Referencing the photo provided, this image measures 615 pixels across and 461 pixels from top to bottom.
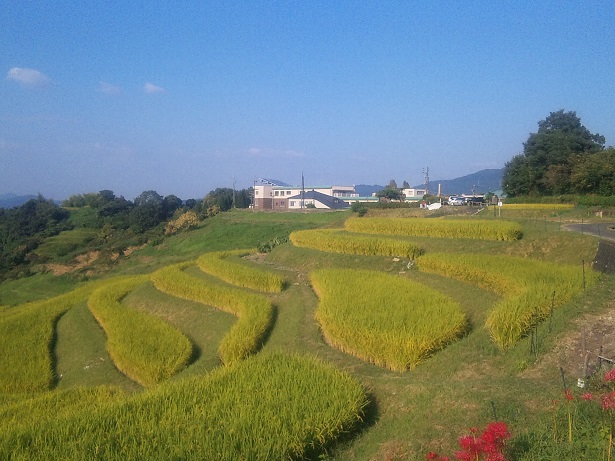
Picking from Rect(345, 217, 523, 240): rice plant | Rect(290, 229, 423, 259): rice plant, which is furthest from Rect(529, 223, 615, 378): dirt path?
Rect(290, 229, 423, 259): rice plant

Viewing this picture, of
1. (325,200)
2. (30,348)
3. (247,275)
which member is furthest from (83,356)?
(325,200)

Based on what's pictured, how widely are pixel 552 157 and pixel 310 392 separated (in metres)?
30.4

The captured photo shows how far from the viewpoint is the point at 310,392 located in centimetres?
590

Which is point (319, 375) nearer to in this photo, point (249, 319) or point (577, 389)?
point (577, 389)

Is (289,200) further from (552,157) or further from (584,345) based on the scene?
(584,345)

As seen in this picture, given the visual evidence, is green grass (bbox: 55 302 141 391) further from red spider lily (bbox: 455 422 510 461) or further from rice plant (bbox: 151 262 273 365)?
red spider lily (bbox: 455 422 510 461)

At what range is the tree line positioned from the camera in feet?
146

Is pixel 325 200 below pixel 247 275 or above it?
above

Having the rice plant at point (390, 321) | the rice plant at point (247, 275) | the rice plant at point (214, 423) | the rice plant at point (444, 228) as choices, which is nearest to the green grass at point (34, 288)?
the rice plant at point (247, 275)

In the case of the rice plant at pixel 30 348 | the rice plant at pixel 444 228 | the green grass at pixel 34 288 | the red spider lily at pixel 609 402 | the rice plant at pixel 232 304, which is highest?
the rice plant at pixel 444 228

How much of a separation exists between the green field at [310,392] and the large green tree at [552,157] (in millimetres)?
16727

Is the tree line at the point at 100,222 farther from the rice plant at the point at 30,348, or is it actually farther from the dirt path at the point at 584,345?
the dirt path at the point at 584,345

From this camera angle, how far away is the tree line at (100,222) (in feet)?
146

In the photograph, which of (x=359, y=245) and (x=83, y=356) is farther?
(x=359, y=245)
